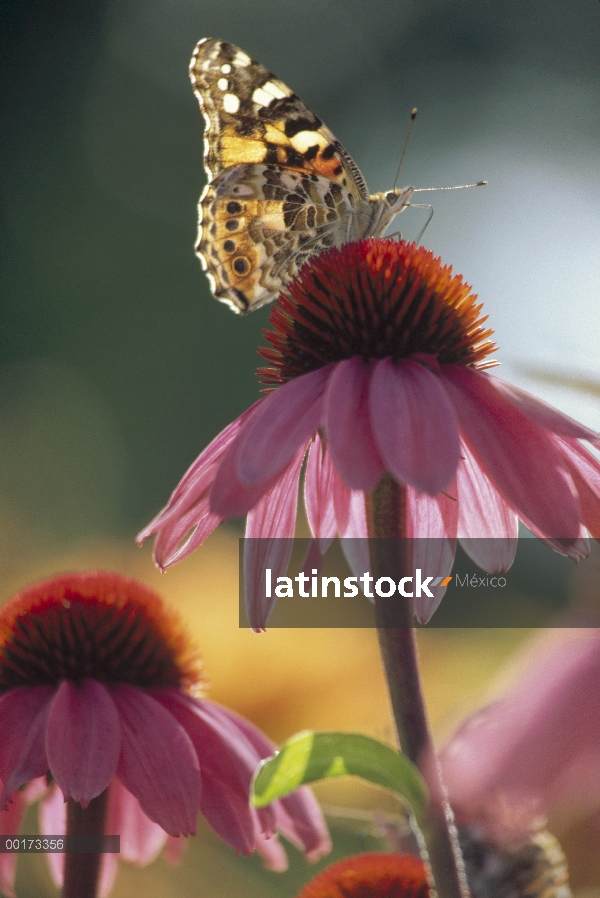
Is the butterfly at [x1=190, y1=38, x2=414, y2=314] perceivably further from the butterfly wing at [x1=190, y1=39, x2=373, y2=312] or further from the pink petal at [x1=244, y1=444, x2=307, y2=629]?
the pink petal at [x1=244, y1=444, x2=307, y2=629]

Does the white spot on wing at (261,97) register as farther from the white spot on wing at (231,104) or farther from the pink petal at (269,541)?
the pink petal at (269,541)

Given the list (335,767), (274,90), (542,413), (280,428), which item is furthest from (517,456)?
(274,90)

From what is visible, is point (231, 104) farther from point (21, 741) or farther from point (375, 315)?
point (21, 741)

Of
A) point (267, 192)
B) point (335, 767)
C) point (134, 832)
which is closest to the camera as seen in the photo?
point (335, 767)

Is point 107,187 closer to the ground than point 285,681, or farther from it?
farther from it

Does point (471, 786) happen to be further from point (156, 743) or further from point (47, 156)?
point (47, 156)

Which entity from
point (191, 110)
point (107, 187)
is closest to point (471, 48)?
point (107, 187)

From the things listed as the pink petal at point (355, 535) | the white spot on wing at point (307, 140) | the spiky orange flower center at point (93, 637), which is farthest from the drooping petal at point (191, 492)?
the white spot on wing at point (307, 140)
